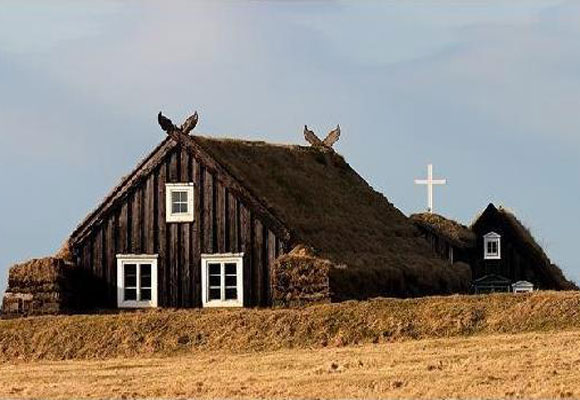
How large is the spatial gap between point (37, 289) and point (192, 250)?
16.5 ft

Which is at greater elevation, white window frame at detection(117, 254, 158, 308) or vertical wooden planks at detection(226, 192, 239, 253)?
vertical wooden planks at detection(226, 192, 239, 253)

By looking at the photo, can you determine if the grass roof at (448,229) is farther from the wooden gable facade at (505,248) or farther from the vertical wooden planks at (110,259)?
the vertical wooden planks at (110,259)

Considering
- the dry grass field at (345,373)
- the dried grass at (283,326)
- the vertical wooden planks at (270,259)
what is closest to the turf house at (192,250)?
the vertical wooden planks at (270,259)

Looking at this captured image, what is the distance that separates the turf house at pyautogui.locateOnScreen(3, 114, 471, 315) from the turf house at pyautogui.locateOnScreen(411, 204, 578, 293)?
20722mm

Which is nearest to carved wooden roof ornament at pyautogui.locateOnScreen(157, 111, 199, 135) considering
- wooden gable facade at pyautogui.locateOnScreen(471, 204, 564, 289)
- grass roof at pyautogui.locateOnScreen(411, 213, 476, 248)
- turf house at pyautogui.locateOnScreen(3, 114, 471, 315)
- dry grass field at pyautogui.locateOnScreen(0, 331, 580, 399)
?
turf house at pyautogui.locateOnScreen(3, 114, 471, 315)

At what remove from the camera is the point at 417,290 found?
54969 millimetres

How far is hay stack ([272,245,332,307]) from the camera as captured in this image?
48094 mm

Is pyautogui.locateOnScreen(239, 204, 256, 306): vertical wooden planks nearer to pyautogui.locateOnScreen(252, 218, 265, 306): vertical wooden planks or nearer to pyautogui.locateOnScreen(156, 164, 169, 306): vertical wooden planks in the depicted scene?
pyautogui.locateOnScreen(252, 218, 265, 306): vertical wooden planks

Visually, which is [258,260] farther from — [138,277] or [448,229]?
[448,229]

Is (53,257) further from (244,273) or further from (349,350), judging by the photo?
(349,350)

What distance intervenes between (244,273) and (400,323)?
716 centimetres

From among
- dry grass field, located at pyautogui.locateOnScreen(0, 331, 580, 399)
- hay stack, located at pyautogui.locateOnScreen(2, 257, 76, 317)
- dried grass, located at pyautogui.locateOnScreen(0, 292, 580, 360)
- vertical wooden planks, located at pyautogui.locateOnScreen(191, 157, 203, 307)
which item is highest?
vertical wooden planks, located at pyautogui.locateOnScreen(191, 157, 203, 307)

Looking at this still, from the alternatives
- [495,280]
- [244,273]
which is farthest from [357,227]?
[495,280]

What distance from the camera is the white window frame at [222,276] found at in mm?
50312
